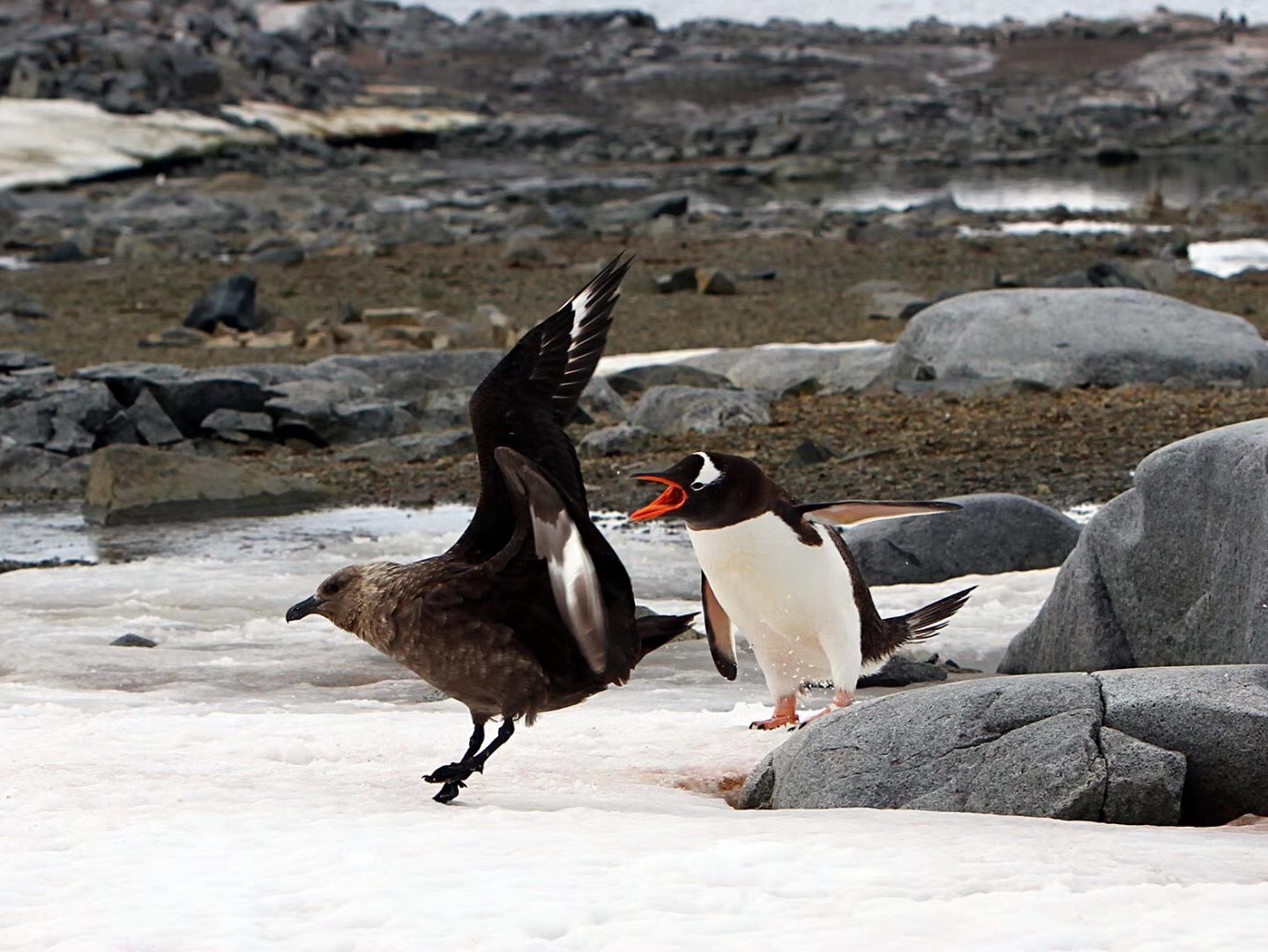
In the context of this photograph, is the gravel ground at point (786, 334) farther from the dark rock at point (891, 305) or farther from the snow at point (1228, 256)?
the snow at point (1228, 256)

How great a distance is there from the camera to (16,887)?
12.2 ft

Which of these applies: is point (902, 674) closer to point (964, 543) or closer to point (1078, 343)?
point (964, 543)

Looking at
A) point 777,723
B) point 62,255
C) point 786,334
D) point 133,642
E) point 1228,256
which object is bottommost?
point 62,255

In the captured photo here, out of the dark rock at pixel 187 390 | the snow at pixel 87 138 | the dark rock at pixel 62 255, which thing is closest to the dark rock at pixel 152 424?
the dark rock at pixel 187 390

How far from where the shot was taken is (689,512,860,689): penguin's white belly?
573 cm

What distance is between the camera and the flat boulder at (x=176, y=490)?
35.5 feet

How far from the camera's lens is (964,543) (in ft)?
28.5

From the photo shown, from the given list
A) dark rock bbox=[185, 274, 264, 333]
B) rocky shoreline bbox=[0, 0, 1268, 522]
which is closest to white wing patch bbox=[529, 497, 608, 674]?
rocky shoreline bbox=[0, 0, 1268, 522]

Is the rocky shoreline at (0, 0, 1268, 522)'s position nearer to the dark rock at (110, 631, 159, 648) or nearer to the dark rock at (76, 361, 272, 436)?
the dark rock at (76, 361, 272, 436)

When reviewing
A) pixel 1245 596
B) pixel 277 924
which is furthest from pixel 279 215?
pixel 277 924

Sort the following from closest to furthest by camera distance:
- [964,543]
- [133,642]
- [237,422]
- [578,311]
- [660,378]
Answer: [578,311], [133,642], [964,543], [237,422], [660,378]

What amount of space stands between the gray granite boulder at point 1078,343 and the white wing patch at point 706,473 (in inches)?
308

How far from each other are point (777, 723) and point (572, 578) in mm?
1605

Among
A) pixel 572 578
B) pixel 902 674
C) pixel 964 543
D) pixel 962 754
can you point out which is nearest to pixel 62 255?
pixel 964 543
